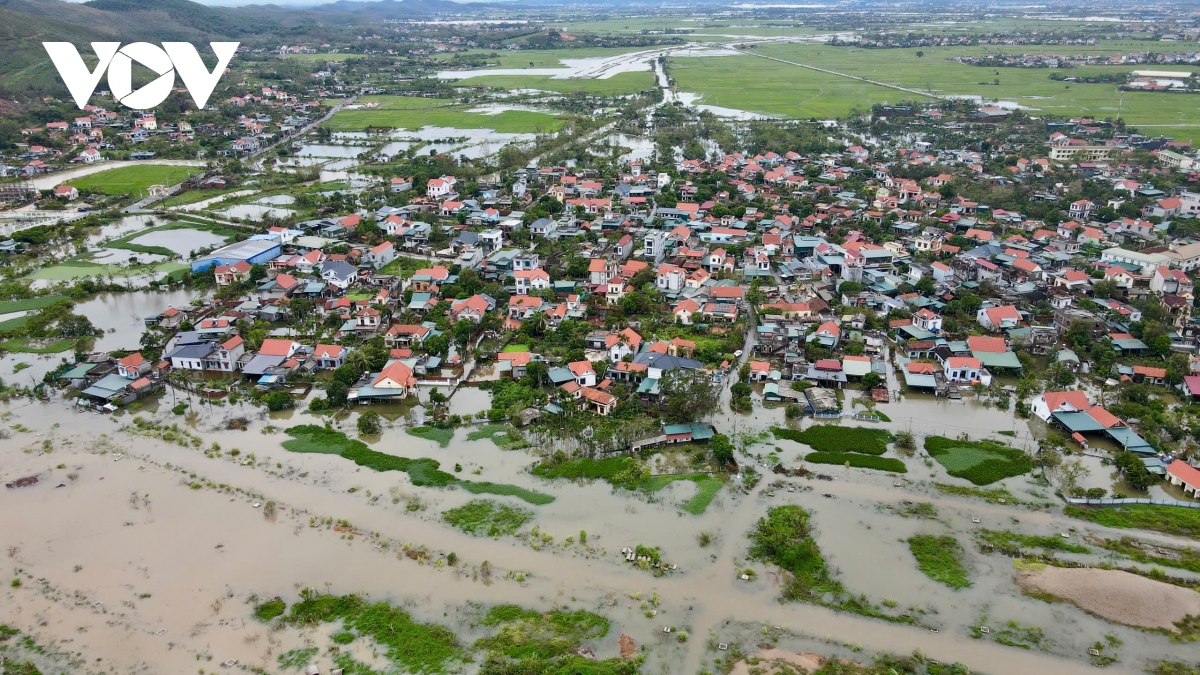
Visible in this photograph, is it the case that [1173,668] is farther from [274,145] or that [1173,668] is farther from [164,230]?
[274,145]

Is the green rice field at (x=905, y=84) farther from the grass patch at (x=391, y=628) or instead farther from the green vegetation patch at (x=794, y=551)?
the grass patch at (x=391, y=628)

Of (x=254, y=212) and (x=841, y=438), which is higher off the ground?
(x=254, y=212)

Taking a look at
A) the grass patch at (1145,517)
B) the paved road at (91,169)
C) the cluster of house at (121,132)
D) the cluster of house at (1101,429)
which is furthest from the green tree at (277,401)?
the cluster of house at (121,132)

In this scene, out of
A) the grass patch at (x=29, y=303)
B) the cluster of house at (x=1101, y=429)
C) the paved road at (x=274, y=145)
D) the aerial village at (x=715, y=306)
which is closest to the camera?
the cluster of house at (x=1101, y=429)

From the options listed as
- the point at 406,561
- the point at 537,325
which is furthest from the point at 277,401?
the point at 537,325

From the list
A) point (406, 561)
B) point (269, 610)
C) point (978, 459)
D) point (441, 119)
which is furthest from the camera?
point (441, 119)
